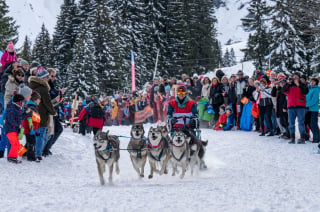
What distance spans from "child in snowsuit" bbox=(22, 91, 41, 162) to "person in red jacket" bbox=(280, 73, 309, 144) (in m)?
6.64

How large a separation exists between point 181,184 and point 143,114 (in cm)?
1205

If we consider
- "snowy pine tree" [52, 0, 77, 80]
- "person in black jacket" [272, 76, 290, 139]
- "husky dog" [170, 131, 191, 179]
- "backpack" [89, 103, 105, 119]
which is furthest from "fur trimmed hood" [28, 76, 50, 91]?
"snowy pine tree" [52, 0, 77, 80]

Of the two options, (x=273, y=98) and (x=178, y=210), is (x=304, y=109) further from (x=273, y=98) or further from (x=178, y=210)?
(x=178, y=210)

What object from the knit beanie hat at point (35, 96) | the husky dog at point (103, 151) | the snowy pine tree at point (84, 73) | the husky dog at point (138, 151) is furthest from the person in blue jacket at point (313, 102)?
the snowy pine tree at point (84, 73)

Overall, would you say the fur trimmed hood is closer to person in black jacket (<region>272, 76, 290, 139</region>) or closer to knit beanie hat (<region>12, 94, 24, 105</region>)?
knit beanie hat (<region>12, 94, 24, 105</region>)

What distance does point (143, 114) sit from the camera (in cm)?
1816

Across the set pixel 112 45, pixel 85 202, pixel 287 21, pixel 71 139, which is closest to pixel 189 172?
pixel 85 202

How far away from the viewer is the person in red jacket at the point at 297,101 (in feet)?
34.8

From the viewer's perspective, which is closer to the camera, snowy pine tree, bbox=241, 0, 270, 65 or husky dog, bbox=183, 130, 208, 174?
husky dog, bbox=183, 130, 208, 174

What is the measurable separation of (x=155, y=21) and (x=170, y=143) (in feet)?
110

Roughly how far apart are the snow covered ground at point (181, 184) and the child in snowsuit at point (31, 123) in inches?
12.1

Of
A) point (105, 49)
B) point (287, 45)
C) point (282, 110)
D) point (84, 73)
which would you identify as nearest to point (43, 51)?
point (105, 49)

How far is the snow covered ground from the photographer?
4508 mm

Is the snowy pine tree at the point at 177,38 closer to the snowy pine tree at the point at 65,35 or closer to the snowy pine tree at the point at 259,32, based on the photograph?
the snowy pine tree at the point at 259,32
